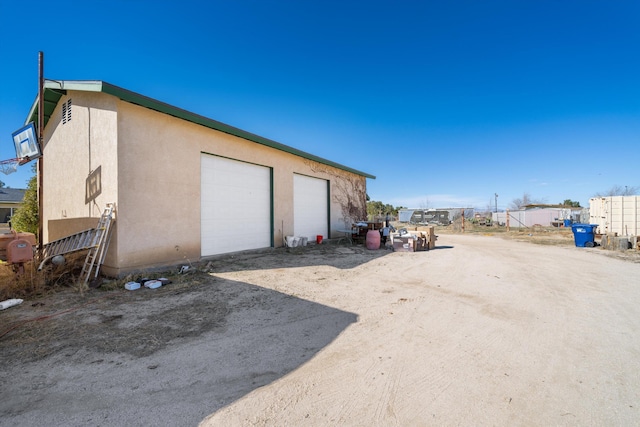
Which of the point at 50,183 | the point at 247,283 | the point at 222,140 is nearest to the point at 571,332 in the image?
the point at 247,283

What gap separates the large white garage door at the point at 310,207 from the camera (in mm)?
12078

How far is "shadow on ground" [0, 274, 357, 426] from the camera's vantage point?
7.18ft

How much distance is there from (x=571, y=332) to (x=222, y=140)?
29.4 feet

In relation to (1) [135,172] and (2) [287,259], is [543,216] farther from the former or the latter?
(1) [135,172]

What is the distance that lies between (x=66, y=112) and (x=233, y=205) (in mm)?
5399

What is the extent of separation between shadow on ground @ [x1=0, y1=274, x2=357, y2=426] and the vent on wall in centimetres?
594

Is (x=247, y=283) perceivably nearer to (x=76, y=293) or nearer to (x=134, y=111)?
(x=76, y=293)

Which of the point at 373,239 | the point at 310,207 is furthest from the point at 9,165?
the point at 373,239

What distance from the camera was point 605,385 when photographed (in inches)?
96.3

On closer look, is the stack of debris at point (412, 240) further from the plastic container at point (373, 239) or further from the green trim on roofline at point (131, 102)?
the green trim on roofline at point (131, 102)

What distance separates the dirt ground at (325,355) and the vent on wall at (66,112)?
225 inches

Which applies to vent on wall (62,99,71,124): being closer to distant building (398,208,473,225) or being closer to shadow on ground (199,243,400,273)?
shadow on ground (199,243,400,273)

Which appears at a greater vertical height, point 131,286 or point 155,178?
point 155,178

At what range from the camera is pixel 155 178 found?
683cm
